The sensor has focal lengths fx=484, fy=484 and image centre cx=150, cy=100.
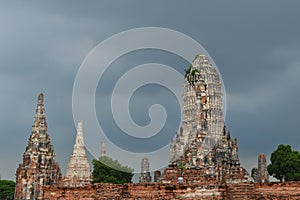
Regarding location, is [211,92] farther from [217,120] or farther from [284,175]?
[284,175]

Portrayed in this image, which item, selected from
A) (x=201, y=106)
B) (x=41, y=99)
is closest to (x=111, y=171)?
(x=41, y=99)

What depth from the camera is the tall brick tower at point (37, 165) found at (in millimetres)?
A: 40625

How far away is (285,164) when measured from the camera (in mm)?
48656

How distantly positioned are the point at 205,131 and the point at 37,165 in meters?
14.9

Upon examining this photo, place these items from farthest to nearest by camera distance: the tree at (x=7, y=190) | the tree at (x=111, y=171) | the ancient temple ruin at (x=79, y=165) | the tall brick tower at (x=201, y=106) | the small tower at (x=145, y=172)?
the tree at (x=7, y=190), the ancient temple ruin at (x=79, y=165), the small tower at (x=145, y=172), the tree at (x=111, y=171), the tall brick tower at (x=201, y=106)

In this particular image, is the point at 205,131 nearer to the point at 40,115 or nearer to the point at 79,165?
the point at 40,115

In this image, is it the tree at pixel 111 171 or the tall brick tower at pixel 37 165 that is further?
the tree at pixel 111 171

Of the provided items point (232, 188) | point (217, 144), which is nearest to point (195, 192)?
point (232, 188)

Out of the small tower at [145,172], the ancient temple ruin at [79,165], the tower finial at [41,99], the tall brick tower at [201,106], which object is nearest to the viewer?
the tower finial at [41,99]

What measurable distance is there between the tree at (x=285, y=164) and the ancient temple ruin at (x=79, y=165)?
19.5 m

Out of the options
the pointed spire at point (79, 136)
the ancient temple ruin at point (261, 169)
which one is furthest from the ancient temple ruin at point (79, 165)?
the ancient temple ruin at point (261, 169)

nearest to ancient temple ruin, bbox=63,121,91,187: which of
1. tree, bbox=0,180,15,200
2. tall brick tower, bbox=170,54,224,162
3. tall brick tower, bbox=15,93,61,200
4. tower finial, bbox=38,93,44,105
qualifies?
tall brick tower, bbox=15,93,61,200

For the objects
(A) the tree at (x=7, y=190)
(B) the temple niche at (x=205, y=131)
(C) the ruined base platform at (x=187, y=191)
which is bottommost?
(C) the ruined base platform at (x=187, y=191)

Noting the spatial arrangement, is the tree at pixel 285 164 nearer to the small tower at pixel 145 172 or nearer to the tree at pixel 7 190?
the small tower at pixel 145 172
